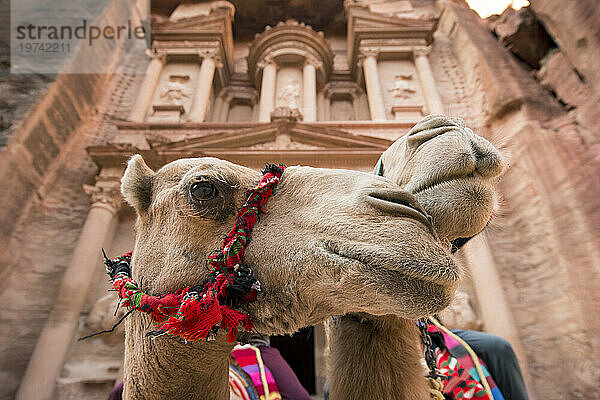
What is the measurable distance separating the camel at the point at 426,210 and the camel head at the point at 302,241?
7.2 inches

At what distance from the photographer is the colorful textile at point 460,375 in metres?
1.95

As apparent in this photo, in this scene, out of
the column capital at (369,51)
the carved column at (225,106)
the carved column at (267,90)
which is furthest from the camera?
the carved column at (225,106)

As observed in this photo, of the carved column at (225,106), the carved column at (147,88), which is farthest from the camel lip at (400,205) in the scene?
the carved column at (225,106)

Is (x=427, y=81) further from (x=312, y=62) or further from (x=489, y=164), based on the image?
(x=489, y=164)

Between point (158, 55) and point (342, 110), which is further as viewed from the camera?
point (342, 110)

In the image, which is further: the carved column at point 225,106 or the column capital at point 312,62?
the carved column at point 225,106

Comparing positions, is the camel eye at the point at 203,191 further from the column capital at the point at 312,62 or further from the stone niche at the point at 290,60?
the column capital at the point at 312,62

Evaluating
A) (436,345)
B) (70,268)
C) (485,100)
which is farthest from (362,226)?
(485,100)

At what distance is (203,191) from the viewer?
3.97 ft

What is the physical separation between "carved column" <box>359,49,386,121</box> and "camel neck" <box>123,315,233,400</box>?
324 inches

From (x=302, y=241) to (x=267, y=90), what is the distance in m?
9.73

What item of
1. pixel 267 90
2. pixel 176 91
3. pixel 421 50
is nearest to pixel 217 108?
pixel 176 91

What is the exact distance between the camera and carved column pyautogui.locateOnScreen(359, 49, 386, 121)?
9.03 m

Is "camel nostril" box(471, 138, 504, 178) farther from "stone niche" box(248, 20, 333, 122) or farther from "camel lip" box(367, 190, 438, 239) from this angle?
"stone niche" box(248, 20, 333, 122)
